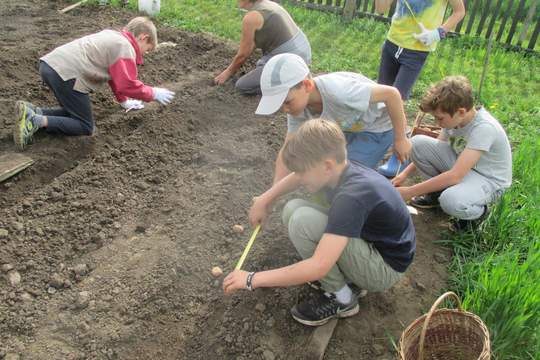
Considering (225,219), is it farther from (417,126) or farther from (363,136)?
(417,126)

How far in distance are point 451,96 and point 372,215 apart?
116 cm

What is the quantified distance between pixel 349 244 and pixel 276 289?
0.60m

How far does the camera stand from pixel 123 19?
6.44 m

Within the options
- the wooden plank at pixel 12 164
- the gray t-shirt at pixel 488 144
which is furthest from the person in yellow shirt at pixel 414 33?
the wooden plank at pixel 12 164

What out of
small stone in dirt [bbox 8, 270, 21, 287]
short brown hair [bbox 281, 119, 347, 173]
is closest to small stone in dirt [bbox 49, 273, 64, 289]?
small stone in dirt [bbox 8, 270, 21, 287]

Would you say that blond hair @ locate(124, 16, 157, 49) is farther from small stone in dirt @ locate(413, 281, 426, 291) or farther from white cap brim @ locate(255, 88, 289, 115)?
small stone in dirt @ locate(413, 281, 426, 291)

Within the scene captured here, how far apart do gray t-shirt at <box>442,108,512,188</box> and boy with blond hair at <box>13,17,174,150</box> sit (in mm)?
2374

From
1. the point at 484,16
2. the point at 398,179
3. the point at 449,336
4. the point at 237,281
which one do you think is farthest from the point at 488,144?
the point at 484,16

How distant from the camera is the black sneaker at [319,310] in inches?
91.4

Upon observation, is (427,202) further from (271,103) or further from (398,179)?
(271,103)

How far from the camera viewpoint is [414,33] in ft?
12.2

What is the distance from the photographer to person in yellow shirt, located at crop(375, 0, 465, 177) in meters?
3.65

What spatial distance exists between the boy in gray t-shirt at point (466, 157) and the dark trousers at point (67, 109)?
2.64 metres

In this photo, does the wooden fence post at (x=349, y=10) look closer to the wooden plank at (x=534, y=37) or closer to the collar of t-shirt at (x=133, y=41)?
the wooden plank at (x=534, y=37)
